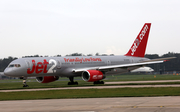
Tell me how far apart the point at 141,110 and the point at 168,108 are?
1479 mm

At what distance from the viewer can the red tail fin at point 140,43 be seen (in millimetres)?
52812

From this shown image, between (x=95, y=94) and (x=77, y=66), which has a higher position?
(x=77, y=66)

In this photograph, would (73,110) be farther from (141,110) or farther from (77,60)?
(77,60)

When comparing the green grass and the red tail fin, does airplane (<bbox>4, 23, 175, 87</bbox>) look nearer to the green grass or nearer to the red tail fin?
the red tail fin

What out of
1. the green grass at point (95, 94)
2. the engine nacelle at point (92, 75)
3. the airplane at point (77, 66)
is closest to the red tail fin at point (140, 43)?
the airplane at point (77, 66)

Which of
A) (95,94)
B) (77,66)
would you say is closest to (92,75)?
(77,66)

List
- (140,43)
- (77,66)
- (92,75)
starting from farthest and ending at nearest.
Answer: (140,43)
(77,66)
(92,75)

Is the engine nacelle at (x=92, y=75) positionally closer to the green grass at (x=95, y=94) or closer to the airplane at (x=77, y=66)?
the airplane at (x=77, y=66)

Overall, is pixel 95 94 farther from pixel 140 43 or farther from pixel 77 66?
pixel 140 43

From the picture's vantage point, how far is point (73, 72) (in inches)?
1778

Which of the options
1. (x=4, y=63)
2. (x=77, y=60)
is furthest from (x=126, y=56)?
(x=4, y=63)

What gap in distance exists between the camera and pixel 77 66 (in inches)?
1810

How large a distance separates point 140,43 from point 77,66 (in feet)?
42.3

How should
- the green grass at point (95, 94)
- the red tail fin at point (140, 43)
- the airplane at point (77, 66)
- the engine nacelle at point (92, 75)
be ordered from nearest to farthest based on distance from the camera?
the green grass at point (95, 94) < the airplane at point (77, 66) < the engine nacelle at point (92, 75) < the red tail fin at point (140, 43)
